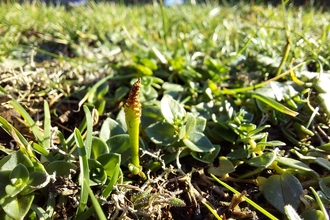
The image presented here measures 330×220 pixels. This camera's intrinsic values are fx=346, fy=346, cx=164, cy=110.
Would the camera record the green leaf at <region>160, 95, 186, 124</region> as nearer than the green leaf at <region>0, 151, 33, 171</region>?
No

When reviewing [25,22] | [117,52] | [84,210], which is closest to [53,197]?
[84,210]

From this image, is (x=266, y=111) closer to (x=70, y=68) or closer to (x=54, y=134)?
(x=54, y=134)

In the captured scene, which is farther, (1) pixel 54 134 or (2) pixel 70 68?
(2) pixel 70 68

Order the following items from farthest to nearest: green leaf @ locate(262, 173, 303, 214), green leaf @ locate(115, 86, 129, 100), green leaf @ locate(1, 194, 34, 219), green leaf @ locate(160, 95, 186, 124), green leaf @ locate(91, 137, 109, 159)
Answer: green leaf @ locate(115, 86, 129, 100) < green leaf @ locate(160, 95, 186, 124) < green leaf @ locate(91, 137, 109, 159) < green leaf @ locate(262, 173, 303, 214) < green leaf @ locate(1, 194, 34, 219)

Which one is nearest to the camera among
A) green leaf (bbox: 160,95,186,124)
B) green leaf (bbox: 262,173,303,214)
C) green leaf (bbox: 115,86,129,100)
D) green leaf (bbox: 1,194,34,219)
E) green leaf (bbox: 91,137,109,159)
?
green leaf (bbox: 1,194,34,219)

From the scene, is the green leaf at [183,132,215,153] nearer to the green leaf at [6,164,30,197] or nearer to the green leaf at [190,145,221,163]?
the green leaf at [190,145,221,163]

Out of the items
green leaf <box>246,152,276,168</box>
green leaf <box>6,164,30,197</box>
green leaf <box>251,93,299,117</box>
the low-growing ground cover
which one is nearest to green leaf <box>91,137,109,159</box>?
the low-growing ground cover

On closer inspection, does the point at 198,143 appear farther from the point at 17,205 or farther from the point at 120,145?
the point at 17,205

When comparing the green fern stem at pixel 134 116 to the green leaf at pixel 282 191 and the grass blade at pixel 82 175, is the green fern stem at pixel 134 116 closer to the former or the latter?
the grass blade at pixel 82 175
